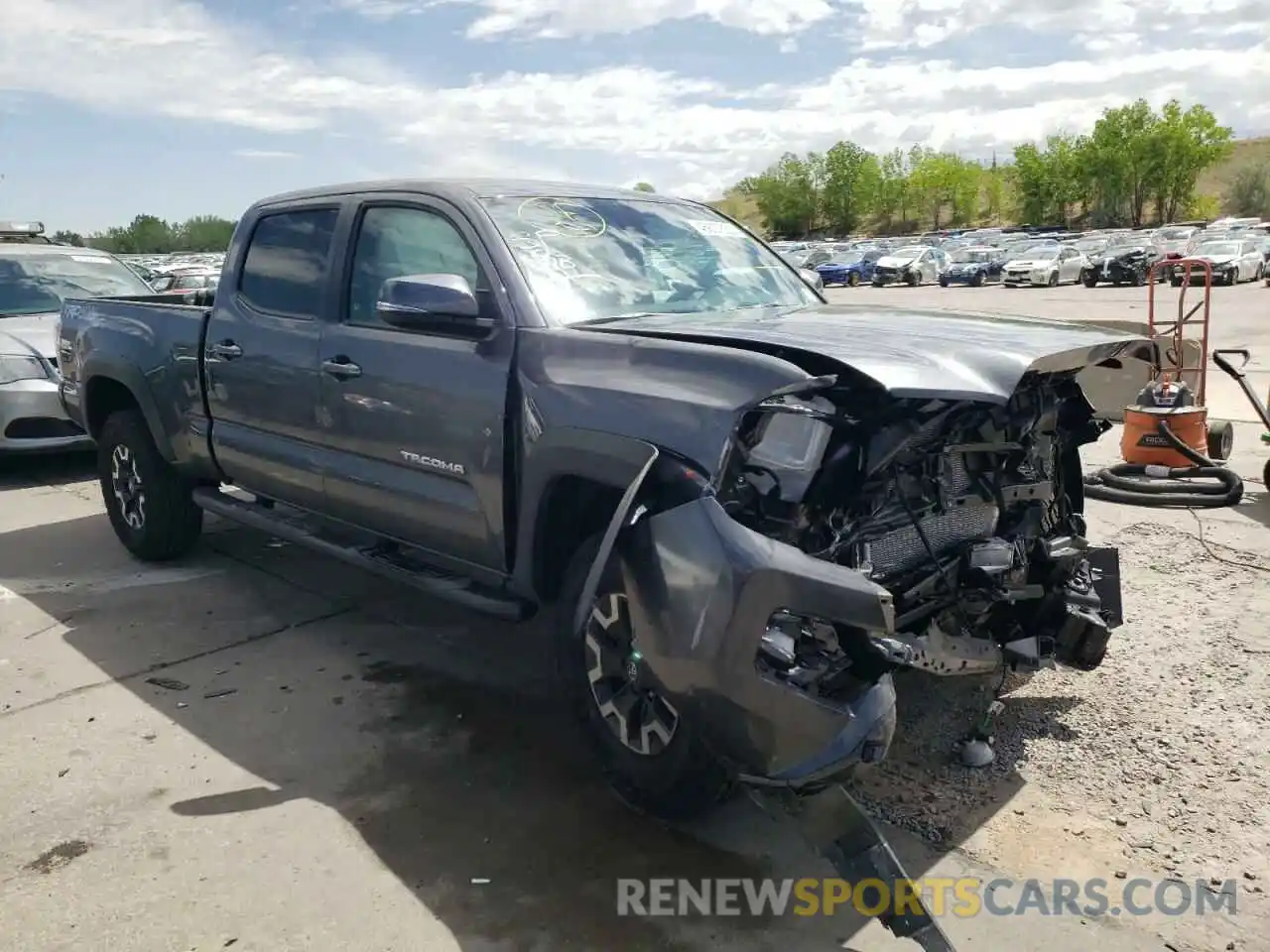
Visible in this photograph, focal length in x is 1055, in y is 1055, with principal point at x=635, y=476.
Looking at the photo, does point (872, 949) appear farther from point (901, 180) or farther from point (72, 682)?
point (901, 180)

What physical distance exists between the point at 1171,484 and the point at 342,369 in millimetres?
5278

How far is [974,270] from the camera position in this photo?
42062mm

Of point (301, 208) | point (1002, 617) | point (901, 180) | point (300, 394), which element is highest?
point (901, 180)

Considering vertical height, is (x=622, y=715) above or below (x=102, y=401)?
below

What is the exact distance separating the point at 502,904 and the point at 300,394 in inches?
96.2

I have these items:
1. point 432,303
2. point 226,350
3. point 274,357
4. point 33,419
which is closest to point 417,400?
point 432,303

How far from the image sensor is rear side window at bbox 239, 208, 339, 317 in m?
4.51

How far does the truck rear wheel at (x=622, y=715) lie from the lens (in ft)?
10.0

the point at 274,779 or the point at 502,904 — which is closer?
the point at 502,904

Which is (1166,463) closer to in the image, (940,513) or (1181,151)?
(940,513)

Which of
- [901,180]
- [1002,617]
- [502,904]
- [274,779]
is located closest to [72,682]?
[274,779]

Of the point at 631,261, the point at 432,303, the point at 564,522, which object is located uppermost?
the point at 631,261

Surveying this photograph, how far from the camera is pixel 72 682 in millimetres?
4391

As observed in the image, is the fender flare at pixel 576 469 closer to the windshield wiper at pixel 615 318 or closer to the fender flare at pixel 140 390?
the windshield wiper at pixel 615 318
